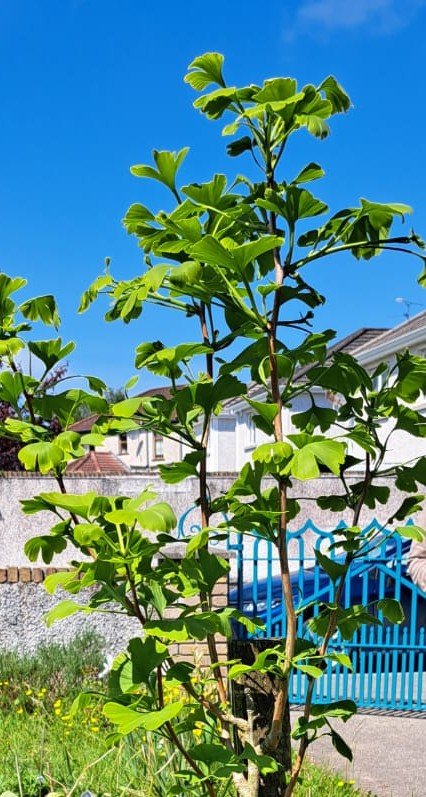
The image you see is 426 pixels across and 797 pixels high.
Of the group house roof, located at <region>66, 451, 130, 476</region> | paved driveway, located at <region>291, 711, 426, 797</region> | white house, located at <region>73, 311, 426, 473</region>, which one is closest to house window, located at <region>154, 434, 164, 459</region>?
white house, located at <region>73, 311, 426, 473</region>

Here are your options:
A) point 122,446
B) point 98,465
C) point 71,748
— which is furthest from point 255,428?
point 122,446

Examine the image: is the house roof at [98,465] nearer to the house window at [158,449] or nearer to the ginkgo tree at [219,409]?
the house window at [158,449]

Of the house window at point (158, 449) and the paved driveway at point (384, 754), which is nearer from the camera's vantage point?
the paved driveway at point (384, 754)

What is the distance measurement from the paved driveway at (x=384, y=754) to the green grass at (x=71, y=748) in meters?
0.62

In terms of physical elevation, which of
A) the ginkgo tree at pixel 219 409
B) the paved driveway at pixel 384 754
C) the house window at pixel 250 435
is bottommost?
the paved driveway at pixel 384 754

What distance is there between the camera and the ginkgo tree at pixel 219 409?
5.66 ft

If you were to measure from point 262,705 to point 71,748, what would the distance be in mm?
2741

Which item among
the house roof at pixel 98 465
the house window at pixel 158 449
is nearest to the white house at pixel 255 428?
the house window at pixel 158 449

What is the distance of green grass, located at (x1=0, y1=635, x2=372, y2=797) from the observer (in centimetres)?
336

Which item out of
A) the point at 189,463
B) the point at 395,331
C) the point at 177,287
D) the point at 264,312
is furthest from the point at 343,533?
the point at 395,331

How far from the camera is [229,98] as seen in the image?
1903 millimetres

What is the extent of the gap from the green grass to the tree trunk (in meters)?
0.24

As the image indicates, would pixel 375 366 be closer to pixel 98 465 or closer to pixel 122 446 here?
pixel 98 465

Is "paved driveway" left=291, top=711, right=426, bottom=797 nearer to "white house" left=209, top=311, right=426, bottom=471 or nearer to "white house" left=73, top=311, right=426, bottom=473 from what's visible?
"white house" left=73, top=311, right=426, bottom=473
